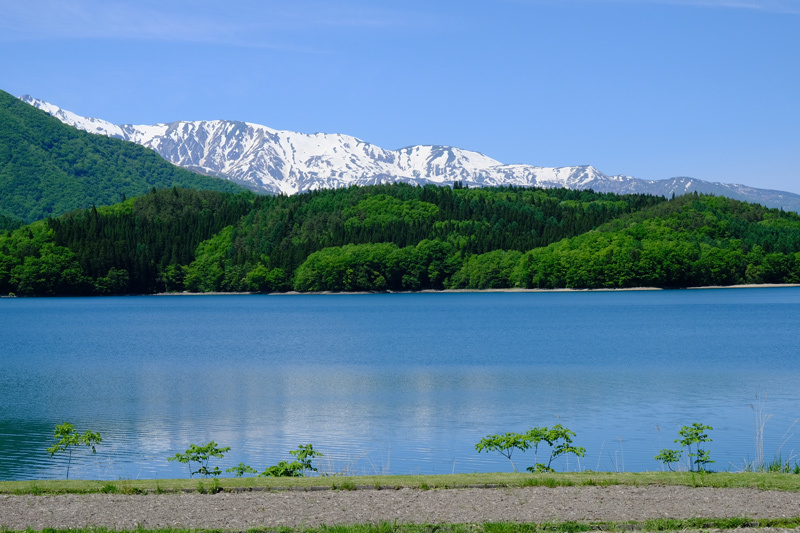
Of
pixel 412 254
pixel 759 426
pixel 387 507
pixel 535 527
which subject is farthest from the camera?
pixel 412 254

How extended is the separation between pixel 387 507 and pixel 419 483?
143cm

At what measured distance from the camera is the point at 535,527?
36.1 feet

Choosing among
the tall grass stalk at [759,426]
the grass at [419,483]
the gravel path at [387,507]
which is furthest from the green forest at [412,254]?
the gravel path at [387,507]

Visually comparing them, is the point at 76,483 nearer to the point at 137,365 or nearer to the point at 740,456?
the point at 740,456

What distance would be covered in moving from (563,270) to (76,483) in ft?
490

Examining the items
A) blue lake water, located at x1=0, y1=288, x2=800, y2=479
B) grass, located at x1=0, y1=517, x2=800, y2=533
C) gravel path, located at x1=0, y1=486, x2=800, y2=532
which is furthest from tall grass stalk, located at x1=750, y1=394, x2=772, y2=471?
grass, located at x1=0, y1=517, x2=800, y2=533

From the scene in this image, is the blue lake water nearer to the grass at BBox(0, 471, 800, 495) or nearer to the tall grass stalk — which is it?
the tall grass stalk

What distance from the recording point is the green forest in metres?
156

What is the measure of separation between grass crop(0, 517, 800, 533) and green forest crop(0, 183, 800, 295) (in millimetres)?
145482

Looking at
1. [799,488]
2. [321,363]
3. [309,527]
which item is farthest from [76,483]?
[321,363]

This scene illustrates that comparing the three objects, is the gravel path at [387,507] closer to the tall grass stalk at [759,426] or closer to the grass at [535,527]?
the grass at [535,527]

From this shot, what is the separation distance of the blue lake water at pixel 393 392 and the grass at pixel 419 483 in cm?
512

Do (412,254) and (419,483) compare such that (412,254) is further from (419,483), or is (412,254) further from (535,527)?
(535,527)

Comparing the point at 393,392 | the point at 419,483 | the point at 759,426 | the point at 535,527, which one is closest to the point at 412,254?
the point at 393,392
